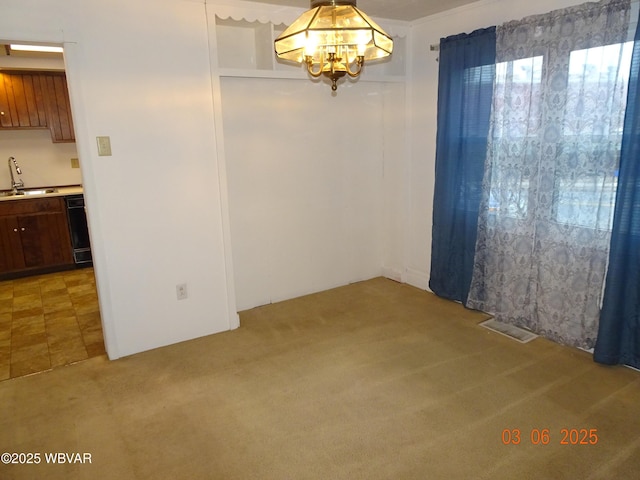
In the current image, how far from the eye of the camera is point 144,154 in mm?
2924

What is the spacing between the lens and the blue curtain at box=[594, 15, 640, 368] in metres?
2.46

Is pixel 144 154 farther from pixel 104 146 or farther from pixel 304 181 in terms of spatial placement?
pixel 304 181

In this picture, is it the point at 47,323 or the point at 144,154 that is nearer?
the point at 144,154

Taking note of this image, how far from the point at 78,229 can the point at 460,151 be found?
4.39m

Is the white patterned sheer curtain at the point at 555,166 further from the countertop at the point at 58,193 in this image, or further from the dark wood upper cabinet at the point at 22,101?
the dark wood upper cabinet at the point at 22,101

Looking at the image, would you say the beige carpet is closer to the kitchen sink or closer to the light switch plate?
the light switch plate

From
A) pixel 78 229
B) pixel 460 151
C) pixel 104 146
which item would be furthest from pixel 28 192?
pixel 460 151

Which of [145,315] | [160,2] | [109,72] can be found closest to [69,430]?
[145,315]

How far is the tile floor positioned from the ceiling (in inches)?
117

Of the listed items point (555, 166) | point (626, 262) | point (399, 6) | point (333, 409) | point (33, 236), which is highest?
point (399, 6)

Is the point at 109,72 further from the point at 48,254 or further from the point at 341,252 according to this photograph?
the point at 48,254

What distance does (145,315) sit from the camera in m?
3.12

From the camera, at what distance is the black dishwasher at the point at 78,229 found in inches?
198

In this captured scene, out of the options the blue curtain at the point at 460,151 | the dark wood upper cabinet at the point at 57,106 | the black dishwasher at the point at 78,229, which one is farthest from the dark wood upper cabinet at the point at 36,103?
the blue curtain at the point at 460,151
